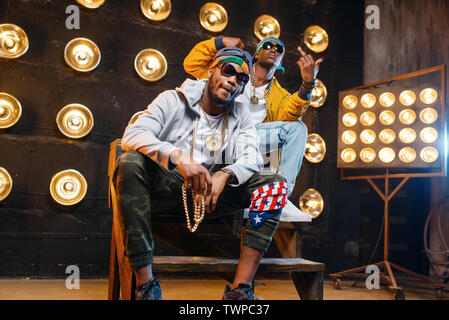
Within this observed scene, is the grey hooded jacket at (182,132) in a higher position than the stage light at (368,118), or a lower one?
lower

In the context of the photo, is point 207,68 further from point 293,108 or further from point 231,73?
point 231,73

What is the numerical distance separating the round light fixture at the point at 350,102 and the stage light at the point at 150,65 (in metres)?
1.78

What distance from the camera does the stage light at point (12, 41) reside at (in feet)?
10.6

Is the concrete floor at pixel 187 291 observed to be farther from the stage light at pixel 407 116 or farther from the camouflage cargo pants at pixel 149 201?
the stage light at pixel 407 116

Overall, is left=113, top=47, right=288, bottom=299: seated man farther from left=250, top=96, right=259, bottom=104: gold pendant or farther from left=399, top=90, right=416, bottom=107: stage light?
left=399, top=90, right=416, bottom=107: stage light

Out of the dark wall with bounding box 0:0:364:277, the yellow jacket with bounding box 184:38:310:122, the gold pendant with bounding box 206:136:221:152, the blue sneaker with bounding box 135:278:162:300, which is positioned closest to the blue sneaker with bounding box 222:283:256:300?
the blue sneaker with bounding box 135:278:162:300

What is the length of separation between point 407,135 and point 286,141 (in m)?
1.67

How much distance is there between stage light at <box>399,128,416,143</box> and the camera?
3.56 m

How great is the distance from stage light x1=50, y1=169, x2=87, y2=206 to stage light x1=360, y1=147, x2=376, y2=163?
2.54m

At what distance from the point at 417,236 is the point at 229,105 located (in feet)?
10.8

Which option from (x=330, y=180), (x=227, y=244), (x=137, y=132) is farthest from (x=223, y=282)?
(x=137, y=132)

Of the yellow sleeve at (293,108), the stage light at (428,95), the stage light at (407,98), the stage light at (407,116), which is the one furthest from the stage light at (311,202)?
the yellow sleeve at (293,108)

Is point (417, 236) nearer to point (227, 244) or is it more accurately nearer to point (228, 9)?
point (227, 244)

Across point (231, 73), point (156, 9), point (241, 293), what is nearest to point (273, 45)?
point (231, 73)
